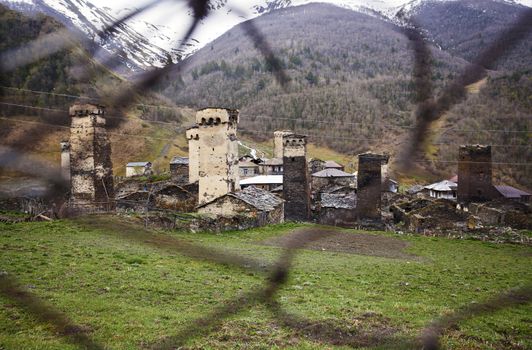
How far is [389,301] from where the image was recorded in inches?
382

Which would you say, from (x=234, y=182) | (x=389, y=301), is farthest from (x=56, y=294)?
(x=234, y=182)

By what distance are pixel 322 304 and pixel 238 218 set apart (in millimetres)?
13460

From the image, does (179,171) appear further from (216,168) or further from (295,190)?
(216,168)

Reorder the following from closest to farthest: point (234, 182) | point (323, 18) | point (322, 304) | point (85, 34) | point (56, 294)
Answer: point (85, 34), point (323, 18), point (56, 294), point (322, 304), point (234, 182)

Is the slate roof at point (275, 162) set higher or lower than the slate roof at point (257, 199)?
higher

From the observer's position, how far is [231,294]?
771 centimetres

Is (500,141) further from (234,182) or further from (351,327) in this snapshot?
(234,182)

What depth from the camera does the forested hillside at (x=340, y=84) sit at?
3.52 ft

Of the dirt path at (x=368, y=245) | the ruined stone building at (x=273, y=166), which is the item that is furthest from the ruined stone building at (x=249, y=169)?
the dirt path at (x=368, y=245)

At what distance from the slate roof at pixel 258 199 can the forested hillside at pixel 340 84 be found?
823 inches

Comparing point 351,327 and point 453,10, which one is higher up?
point 453,10

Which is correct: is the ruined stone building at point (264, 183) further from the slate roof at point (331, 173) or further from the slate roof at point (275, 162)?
the slate roof at point (275, 162)

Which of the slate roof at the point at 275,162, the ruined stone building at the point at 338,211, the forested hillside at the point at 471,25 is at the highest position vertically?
the forested hillside at the point at 471,25

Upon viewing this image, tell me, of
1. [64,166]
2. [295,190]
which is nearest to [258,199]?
[295,190]
